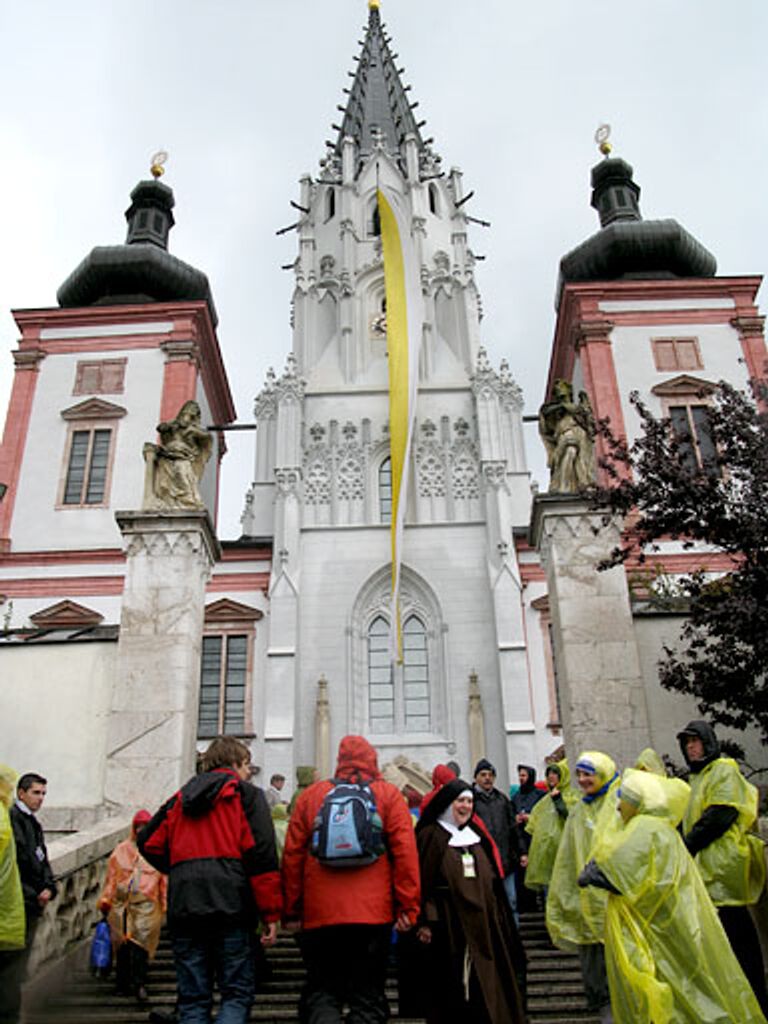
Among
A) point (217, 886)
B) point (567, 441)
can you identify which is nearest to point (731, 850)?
point (217, 886)

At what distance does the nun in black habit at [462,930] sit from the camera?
3902mm

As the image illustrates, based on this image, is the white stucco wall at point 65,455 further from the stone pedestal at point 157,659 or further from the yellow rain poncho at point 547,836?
the yellow rain poncho at point 547,836

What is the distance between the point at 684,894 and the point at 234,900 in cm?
196

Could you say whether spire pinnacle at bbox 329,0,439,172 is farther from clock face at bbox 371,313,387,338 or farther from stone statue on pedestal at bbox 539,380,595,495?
stone statue on pedestal at bbox 539,380,595,495

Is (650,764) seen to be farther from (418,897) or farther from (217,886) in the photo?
(217,886)

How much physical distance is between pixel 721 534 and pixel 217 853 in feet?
18.2

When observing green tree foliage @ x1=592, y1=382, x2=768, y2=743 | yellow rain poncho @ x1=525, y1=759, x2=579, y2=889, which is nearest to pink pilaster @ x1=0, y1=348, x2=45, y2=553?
green tree foliage @ x1=592, y1=382, x2=768, y2=743

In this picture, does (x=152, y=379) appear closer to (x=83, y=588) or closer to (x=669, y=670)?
(x=83, y=588)

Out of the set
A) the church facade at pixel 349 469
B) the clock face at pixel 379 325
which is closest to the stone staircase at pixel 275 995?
the church facade at pixel 349 469

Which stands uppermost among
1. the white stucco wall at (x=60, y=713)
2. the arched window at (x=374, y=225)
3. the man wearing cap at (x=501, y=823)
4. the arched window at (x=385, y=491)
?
the arched window at (x=374, y=225)

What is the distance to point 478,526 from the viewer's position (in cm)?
2178

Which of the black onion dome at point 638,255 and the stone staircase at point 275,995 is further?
the black onion dome at point 638,255

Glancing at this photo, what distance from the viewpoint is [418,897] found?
3828mm

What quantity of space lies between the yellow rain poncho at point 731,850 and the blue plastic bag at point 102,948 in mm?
3957
